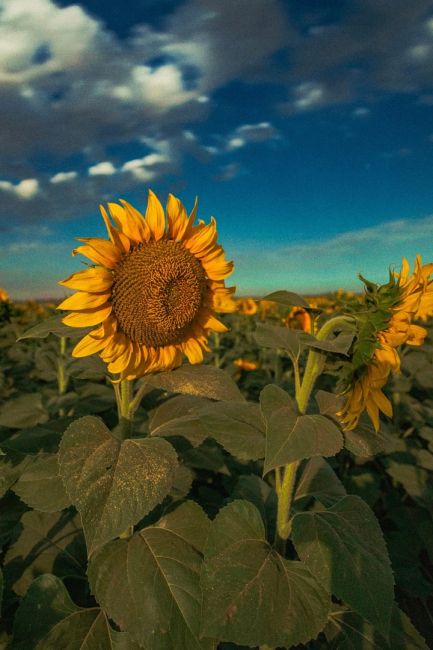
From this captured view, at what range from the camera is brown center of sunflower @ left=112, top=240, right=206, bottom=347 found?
1922 millimetres

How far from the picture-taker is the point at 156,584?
5.19ft

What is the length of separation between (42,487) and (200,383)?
67cm

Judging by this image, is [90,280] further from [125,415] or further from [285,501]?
[285,501]

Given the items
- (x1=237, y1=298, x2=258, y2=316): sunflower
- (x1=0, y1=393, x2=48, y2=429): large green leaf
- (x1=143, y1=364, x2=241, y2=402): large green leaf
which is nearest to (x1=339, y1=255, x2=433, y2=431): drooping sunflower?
(x1=143, y1=364, x2=241, y2=402): large green leaf

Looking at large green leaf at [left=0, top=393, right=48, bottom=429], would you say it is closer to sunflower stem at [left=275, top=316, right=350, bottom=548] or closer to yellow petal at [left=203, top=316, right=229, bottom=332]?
yellow petal at [left=203, top=316, right=229, bottom=332]

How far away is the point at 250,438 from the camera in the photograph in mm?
1705

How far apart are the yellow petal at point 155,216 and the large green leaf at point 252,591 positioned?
1093mm

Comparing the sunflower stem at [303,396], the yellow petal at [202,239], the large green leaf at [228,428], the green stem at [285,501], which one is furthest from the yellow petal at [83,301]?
the green stem at [285,501]

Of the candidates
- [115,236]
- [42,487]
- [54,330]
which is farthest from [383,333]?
[42,487]

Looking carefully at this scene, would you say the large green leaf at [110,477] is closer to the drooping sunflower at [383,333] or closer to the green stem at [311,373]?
the green stem at [311,373]

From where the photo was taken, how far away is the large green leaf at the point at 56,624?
5.62ft

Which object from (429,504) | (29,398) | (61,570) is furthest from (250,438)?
(429,504)

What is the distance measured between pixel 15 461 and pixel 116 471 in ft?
2.05

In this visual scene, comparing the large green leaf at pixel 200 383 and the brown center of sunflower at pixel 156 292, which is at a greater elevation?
the brown center of sunflower at pixel 156 292
